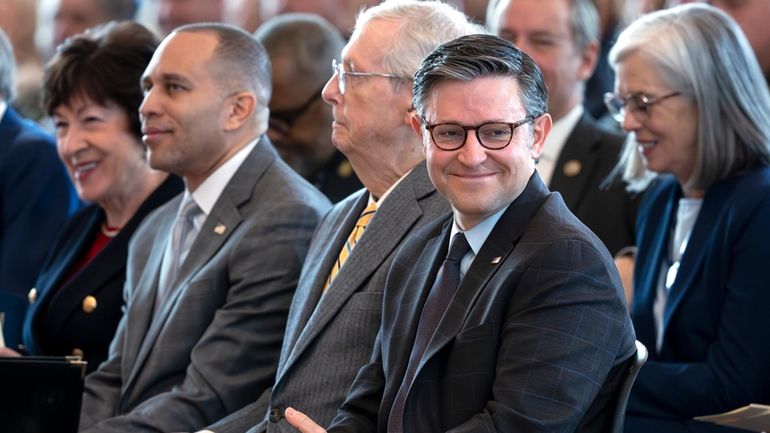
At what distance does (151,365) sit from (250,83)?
91 centimetres

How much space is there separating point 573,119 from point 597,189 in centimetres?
38

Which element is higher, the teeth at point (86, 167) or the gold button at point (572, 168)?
the teeth at point (86, 167)

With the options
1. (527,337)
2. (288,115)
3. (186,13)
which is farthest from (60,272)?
(186,13)

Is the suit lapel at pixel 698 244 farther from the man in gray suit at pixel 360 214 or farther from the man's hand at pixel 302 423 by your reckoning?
the man's hand at pixel 302 423

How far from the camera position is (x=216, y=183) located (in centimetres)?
399

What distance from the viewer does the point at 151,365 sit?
3816 millimetres

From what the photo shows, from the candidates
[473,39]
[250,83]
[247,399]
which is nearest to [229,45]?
[250,83]

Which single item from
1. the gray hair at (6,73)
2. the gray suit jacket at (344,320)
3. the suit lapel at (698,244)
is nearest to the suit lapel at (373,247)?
the gray suit jacket at (344,320)

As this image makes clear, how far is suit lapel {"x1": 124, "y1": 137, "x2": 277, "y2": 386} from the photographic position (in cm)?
382

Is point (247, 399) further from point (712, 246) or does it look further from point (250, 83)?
point (712, 246)

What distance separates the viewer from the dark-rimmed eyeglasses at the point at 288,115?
5.12 meters

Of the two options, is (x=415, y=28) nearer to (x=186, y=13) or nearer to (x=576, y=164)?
(x=576, y=164)

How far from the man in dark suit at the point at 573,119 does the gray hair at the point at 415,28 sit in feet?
3.69

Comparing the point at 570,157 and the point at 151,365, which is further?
the point at 570,157
